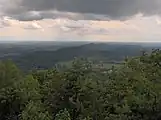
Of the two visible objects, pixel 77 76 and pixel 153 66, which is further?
pixel 153 66

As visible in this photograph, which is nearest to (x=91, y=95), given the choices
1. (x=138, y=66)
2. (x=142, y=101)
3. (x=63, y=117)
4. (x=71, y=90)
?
(x=71, y=90)

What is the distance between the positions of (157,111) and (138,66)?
15983mm

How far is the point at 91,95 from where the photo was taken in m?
37.6

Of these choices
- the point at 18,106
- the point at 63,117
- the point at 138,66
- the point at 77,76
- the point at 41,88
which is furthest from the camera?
the point at 138,66

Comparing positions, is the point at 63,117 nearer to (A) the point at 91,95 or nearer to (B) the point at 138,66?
(A) the point at 91,95

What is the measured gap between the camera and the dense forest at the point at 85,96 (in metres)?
36.0

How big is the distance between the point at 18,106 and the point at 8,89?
8.74 ft

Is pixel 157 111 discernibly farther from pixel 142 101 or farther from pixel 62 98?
pixel 62 98

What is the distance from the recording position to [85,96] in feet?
123

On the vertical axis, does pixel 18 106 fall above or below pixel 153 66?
below

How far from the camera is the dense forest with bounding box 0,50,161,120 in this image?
36000 mm

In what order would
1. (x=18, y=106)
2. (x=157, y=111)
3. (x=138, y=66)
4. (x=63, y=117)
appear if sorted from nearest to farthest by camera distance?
1. (x=63, y=117)
2. (x=157, y=111)
3. (x=18, y=106)
4. (x=138, y=66)

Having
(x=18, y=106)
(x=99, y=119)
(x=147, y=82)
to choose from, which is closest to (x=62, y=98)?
(x=99, y=119)

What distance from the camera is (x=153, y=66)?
52531mm
